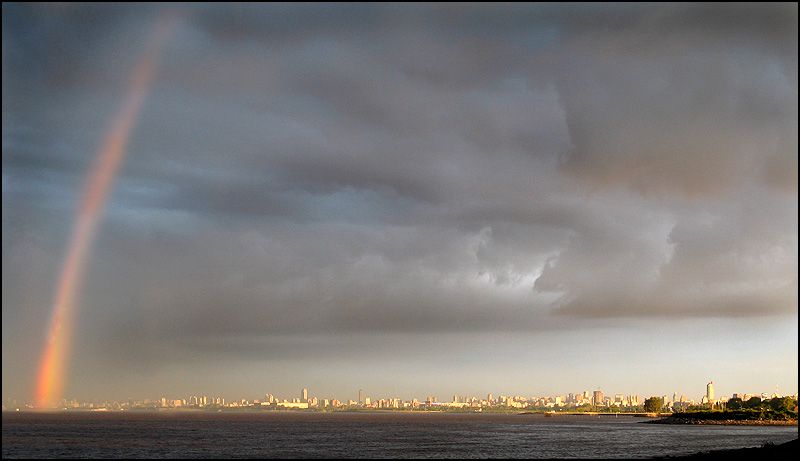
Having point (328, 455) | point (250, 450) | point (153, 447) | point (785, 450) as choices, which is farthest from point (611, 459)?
point (153, 447)

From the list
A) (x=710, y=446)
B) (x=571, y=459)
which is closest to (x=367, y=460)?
(x=571, y=459)

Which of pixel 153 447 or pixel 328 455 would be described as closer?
pixel 328 455

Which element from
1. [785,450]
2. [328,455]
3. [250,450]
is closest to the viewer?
[785,450]

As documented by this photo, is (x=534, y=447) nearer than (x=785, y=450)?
No

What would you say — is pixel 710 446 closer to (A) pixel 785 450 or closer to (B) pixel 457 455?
(A) pixel 785 450

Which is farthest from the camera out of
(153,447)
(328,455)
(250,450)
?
(153,447)

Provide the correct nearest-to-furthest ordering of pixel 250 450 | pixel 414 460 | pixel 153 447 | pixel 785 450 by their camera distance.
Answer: pixel 785 450
pixel 414 460
pixel 250 450
pixel 153 447

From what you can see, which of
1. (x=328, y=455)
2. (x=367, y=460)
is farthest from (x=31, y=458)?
(x=367, y=460)

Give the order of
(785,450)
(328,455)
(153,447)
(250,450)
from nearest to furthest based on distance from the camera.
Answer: (785,450), (328,455), (250,450), (153,447)

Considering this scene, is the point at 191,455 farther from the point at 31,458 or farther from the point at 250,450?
the point at 31,458
